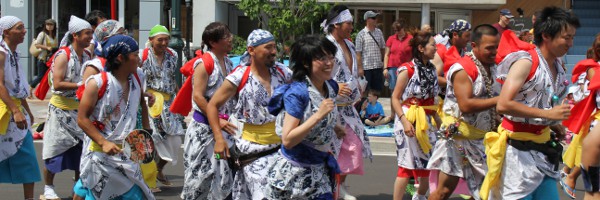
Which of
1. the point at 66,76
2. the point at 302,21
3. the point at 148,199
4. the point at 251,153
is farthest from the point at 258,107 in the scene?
the point at 302,21

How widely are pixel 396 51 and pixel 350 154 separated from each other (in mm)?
8107

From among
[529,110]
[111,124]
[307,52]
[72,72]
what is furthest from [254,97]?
[72,72]

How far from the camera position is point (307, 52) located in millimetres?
5820

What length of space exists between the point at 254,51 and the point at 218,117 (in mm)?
583

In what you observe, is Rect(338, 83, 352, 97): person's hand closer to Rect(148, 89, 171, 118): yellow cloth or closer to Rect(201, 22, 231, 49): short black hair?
Rect(201, 22, 231, 49): short black hair

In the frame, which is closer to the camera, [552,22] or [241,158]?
[552,22]

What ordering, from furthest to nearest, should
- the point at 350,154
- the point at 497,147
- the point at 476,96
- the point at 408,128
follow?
the point at 350,154 < the point at 408,128 < the point at 476,96 < the point at 497,147

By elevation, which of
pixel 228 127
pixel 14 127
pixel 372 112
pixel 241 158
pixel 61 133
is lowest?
pixel 372 112

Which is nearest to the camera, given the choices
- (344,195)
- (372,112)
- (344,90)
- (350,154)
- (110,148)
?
(110,148)

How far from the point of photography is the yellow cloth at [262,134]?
252 inches

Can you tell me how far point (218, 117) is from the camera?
22.8 feet

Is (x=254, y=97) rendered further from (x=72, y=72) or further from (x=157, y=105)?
(x=157, y=105)

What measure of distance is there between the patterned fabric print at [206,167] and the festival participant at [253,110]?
627 millimetres

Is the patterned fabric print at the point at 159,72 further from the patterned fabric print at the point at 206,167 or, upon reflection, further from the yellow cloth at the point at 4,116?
the patterned fabric print at the point at 206,167
